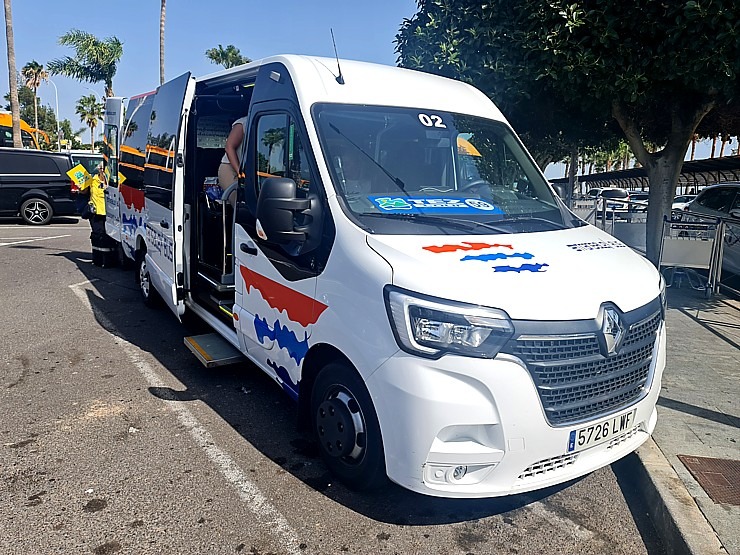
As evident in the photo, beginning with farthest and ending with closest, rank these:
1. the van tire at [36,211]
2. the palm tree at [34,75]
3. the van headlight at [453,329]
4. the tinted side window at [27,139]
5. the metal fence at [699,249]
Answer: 1. the palm tree at [34,75]
2. the tinted side window at [27,139]
3. the van tire at [36,211]
4. the metal fence at [699,249]
5. the van headlight at [453,329]

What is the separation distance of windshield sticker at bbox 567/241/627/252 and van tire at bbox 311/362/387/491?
1.47 m

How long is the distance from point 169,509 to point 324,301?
4.63ft

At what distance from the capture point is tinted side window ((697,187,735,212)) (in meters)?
11.6

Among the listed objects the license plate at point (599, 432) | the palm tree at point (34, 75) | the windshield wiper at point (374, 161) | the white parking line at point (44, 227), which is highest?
the palm tree at point (34, 75)

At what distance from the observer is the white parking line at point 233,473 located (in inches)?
127

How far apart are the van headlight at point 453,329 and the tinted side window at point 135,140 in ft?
16.7

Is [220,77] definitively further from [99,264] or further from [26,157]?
[26,157]

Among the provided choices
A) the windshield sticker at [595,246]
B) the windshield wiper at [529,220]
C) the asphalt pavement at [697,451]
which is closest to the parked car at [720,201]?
the asphalt pavement at [697,451]

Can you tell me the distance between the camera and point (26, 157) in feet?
56.0

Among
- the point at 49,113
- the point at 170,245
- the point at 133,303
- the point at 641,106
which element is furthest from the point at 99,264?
the point at 49,113

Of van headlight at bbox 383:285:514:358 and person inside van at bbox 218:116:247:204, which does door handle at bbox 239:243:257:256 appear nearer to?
person inside van at bbox 218:116:247:204

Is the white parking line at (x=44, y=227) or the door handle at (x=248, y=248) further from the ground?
the door handle at (x=248, y=248)

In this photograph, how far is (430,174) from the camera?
13.5 ft

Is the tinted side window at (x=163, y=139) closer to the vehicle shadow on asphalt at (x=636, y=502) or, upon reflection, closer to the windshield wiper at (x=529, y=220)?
the windshield wiper at (x=529, y=220)
